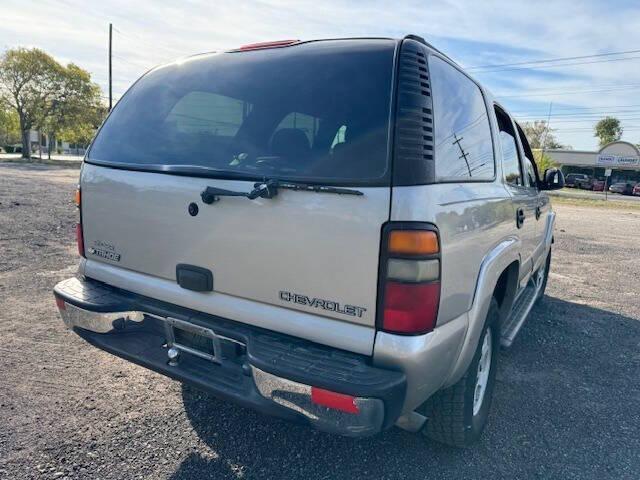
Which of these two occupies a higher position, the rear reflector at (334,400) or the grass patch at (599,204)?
the rear reflector at (334,400)

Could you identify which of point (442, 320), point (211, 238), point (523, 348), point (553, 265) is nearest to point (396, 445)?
point (442, 320)

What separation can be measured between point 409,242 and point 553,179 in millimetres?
3445

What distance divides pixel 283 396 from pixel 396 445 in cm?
107

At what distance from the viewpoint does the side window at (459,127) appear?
2.11m

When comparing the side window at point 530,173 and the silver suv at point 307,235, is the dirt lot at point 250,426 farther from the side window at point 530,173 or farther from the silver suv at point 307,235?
the side window at point 530,173

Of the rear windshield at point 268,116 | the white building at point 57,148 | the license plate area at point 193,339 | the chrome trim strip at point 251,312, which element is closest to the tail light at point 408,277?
the chrome trim strip at point 251,312

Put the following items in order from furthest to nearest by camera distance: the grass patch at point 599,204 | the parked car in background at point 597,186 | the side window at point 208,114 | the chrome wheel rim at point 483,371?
1. the parked car in background at point 597,186
2. the grass patch at point 599,204
3. the chrome wheel rim at point 483,371
4. the side window at point 208,114

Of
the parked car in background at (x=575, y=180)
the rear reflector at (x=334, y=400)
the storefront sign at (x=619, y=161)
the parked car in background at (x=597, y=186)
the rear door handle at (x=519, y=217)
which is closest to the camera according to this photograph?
the rear reflector at (x=334, y=400)

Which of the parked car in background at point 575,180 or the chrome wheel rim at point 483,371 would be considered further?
the parked car in background at point 575,180

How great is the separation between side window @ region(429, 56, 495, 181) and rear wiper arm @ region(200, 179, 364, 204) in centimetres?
45

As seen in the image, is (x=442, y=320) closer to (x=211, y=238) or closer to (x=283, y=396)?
(x=283, y=396)

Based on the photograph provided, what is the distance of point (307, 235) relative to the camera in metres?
1.97

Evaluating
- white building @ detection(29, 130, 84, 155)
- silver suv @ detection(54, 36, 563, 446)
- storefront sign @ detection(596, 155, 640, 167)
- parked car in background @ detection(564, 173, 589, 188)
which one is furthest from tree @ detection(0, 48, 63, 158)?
storefront sign @ detection(596, 155, 640, 167)

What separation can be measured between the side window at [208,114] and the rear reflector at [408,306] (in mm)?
1151
